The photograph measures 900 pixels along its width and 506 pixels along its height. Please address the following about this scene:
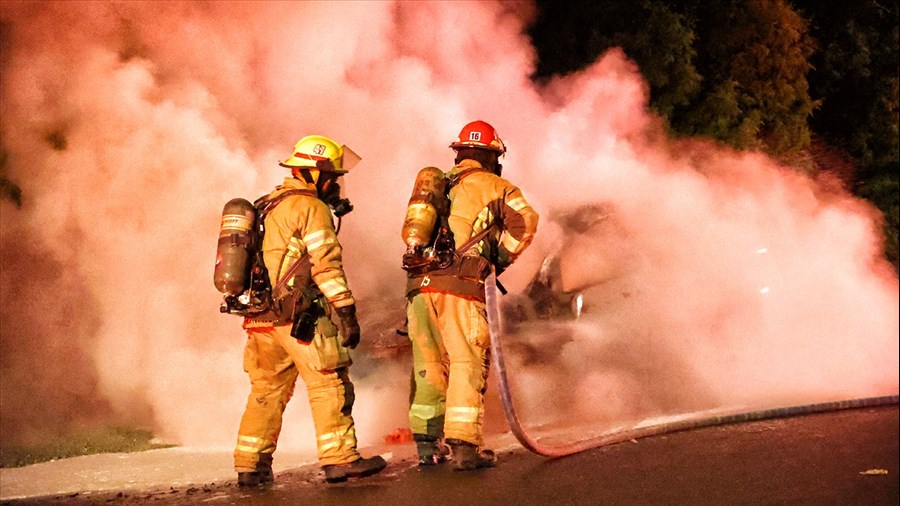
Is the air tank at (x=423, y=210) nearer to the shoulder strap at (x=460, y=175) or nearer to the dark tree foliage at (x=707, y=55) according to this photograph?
the shoulder strap at (x=460, y=175)

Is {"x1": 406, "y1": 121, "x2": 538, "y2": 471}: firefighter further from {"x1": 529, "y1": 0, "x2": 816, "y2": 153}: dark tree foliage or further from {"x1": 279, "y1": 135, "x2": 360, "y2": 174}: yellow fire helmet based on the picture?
{"x1": 529, "y1": 0, "x2": 816, "y2": 153}: dark tree foliage

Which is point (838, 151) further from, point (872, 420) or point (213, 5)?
point (213, 5)

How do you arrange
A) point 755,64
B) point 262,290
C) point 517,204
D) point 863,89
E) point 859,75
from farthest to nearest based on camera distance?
point 863,89
point 859,75
point 755,64
point 517,204
point 262,290

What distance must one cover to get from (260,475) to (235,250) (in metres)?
1.21

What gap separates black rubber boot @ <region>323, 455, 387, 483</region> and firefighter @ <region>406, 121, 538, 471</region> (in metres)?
0.45

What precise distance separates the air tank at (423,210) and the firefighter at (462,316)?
0.54ft

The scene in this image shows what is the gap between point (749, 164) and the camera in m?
11.2

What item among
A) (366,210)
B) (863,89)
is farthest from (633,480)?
(863,89)

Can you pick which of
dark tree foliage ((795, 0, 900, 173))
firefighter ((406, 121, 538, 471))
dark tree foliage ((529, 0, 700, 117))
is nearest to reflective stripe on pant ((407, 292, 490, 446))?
firefighter ((406, 121, 538, 471))

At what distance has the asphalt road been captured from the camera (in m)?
4.41

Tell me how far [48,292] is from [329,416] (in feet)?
9.33

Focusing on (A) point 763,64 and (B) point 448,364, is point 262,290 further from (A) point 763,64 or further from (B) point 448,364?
(A) point 763,64

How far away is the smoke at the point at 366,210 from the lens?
6.62m

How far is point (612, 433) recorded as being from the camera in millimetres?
6262
